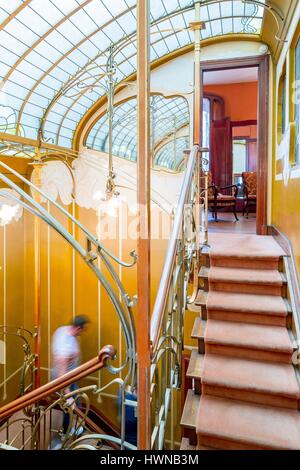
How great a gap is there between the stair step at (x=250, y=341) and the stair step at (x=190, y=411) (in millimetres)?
315

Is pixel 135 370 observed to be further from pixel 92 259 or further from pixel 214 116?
pixel 214 116

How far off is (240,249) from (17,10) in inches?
125

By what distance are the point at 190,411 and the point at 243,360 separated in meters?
0.49

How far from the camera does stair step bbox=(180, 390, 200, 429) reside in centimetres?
193

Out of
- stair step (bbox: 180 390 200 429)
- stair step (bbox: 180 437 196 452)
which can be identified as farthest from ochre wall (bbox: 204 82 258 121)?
stair step (bbox: 180 437 196 452)

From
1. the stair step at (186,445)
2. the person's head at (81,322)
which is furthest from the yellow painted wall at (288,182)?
the person's head at (81,322)

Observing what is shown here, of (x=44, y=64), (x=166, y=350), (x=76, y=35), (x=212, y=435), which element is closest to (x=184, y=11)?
(x=76, y=35)

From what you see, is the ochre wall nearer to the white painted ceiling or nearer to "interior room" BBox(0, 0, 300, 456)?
"interior room" BBox(0, 0, 300, 456)

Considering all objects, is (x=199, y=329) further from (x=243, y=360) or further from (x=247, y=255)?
(x=247, y=255)

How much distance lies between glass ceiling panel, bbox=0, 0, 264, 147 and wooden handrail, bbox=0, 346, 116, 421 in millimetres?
3013

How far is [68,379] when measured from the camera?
1354 mm

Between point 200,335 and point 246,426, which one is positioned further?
point 200,335

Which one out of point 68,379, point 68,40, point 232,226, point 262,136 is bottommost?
point 68,379

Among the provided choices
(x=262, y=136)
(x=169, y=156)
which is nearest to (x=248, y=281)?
(x=262, y=136)
